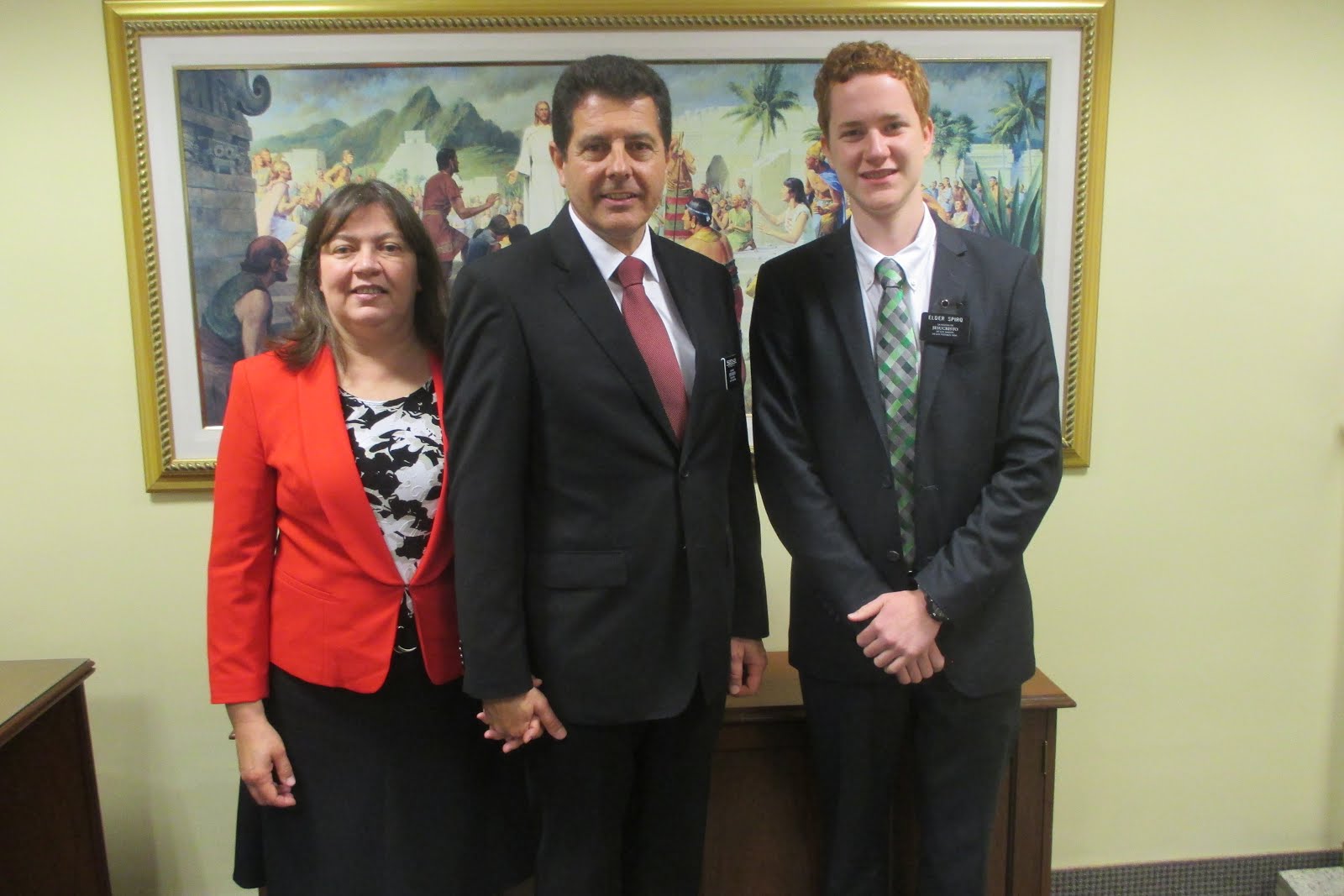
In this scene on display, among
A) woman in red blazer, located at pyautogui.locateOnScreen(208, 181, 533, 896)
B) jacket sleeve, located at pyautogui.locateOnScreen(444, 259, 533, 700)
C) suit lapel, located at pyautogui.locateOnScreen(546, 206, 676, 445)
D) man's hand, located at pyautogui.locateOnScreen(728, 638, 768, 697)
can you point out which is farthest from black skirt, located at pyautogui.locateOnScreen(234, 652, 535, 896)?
suit lapel, located at pyautogui.locateOnScreen(546, 206, 676, 445)

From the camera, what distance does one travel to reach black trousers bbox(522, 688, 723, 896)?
1396 mm

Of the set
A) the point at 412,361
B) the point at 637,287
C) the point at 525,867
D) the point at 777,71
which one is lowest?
the point at 525,867

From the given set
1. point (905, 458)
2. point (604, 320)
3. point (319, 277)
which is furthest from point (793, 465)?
point (319, 277)

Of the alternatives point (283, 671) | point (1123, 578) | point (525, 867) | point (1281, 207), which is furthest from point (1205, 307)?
point (283, 671)

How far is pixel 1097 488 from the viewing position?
2.24 m

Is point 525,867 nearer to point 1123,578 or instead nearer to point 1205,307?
point 1123,578

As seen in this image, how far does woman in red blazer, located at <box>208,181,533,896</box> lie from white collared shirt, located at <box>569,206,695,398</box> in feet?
1.07

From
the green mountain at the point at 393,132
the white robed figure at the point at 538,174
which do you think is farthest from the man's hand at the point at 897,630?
the green mountain at the point at 393,132

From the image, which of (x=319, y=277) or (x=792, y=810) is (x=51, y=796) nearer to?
(x=319, y=277)

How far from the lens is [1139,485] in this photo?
2.25 m

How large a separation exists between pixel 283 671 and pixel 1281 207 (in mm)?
2375

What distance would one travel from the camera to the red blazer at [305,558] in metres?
1.42

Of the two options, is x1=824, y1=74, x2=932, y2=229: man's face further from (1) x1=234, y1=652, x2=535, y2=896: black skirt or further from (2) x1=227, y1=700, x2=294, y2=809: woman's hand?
(2) x1=227, y1=700, x2=294, y2=809: woman's hand

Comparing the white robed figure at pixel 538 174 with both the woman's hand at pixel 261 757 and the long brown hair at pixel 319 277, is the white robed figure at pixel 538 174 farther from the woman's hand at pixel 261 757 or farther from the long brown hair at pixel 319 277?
the woman's hand at pixel 261 757
